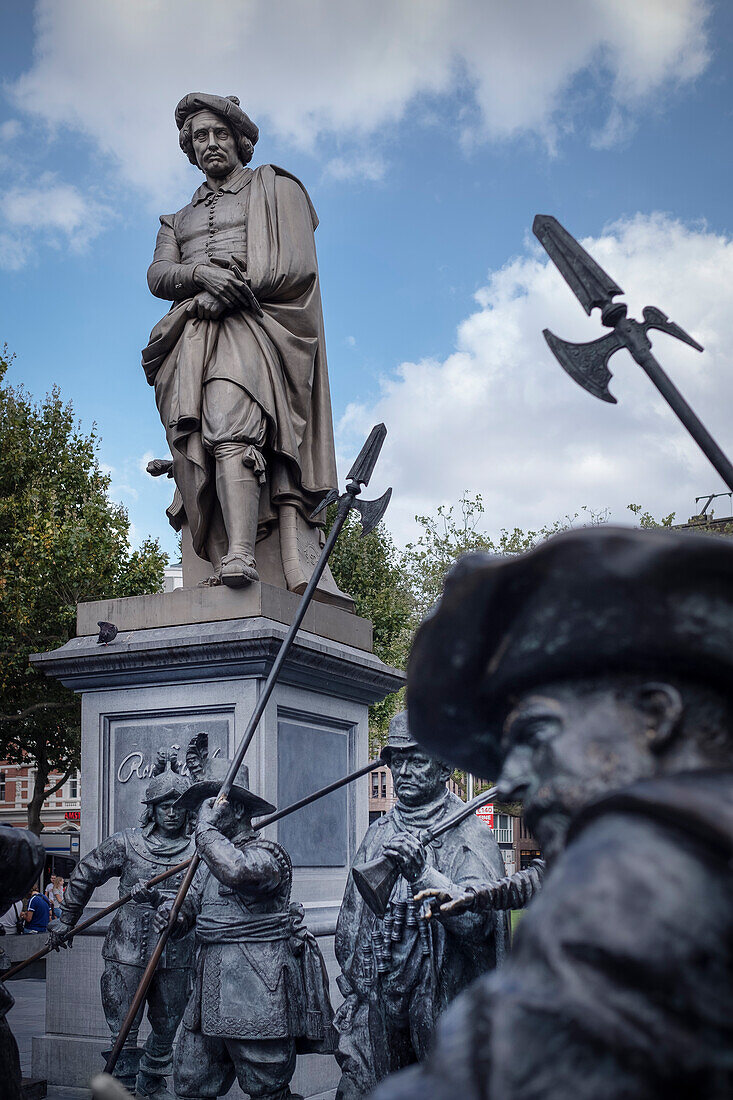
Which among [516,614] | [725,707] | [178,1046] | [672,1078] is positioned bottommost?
[178,1046]

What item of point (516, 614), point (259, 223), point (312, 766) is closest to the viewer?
point (516, 614)

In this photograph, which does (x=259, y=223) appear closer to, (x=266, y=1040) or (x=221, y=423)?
(x=221, y=423)

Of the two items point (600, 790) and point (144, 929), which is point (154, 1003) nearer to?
point (144, 929)

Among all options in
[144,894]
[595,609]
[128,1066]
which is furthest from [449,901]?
[128,1066]

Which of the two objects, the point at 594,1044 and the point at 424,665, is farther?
the point at 424,665

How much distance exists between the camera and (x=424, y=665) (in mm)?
1621

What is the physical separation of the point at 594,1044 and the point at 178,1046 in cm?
459

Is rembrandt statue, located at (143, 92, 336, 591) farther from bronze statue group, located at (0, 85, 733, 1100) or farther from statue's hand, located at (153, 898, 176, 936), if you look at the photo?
statue's hand, located at (153, 898, 176, 936)

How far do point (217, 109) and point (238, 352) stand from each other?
1.91m

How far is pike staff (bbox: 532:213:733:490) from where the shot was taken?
11.1ft

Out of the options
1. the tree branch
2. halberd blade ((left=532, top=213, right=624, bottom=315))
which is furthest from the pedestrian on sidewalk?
halberd blade ((left=532, top=213, right=624, bottom=315))

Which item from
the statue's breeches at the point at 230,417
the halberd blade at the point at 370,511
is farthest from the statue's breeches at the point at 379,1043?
the statue's breeches at the point at 230,417

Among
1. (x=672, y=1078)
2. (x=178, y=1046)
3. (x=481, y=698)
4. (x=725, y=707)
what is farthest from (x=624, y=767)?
(x=178, y=1046)

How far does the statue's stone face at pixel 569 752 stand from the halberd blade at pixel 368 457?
391cm
